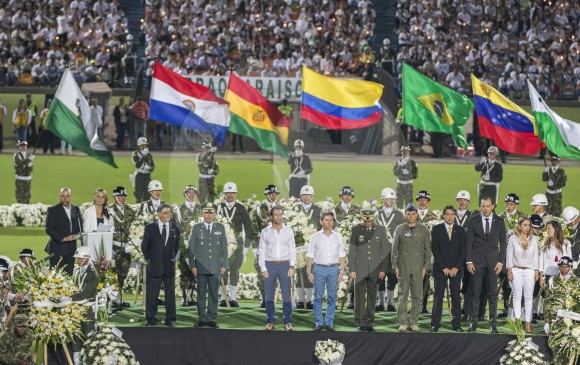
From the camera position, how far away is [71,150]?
47.8 metres

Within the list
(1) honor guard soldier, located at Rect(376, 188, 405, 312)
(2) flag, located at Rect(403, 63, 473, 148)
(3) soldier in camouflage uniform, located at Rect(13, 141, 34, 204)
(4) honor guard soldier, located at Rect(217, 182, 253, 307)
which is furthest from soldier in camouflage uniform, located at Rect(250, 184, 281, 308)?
(3) soldier in camouflage uniform, located at Rect(13, 141, 34, 204)

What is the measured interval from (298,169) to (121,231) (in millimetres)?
10535

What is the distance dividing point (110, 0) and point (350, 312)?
108ft

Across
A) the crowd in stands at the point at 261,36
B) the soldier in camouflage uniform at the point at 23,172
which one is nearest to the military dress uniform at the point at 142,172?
the soldier in camouflage uniform at the point at 23,172

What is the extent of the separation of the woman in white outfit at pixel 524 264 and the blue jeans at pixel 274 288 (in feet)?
12.4

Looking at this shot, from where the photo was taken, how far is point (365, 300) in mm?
23688

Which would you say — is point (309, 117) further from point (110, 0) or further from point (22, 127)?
point (110, 0)

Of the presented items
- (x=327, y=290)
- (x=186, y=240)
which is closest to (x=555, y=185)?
(x=186, y=240)

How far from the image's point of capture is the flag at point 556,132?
91.1 ft

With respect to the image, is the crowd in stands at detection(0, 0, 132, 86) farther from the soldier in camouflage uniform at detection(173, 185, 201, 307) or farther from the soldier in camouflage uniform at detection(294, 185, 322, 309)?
the soldier in camouflage uniform at detection(294, 185, 322, 309)

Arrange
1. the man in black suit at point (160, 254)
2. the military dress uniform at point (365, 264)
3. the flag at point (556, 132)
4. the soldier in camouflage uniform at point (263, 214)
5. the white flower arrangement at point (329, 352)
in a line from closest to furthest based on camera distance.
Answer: the white flower arrangement at point (329, 352) → the military dress uniform at point (365, 264) → the man in black suit at point (160, 254) → the soldier in camouflage uniform at point (263, 214) → the flag at point (556, 132)

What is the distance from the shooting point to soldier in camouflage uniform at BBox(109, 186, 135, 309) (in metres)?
25.6

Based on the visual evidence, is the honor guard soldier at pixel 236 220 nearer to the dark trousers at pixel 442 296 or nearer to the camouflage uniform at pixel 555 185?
the dark trousers at pixel 442 296

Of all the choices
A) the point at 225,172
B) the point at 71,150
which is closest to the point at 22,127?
the point at 71,150
